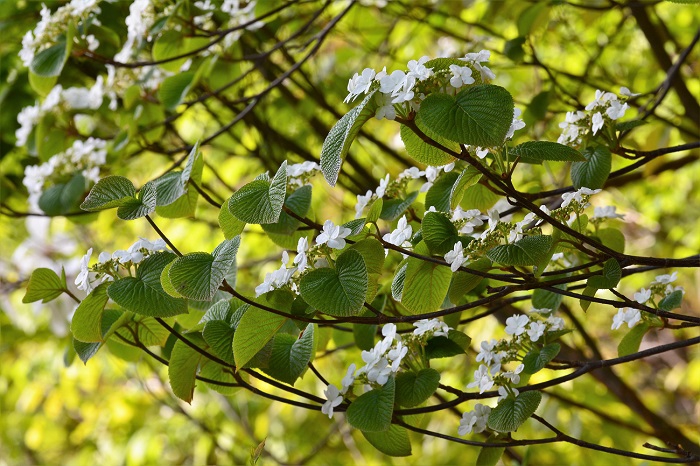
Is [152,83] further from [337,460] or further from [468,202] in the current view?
[337,460]

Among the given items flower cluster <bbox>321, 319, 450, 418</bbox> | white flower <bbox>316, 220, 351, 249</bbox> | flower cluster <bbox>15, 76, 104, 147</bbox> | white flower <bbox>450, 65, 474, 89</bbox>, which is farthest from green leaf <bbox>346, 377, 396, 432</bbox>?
flower cluster <bbox>15, 76, 104, 147</bbox>

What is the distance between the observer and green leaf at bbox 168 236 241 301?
47 centimetres

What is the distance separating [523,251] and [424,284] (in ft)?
0.25

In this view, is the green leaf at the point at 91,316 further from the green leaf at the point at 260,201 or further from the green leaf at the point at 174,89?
the green leaf at the point at 174,89

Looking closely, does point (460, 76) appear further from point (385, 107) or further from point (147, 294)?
point (147, 294)

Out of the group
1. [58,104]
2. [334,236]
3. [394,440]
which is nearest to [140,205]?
[334,236]

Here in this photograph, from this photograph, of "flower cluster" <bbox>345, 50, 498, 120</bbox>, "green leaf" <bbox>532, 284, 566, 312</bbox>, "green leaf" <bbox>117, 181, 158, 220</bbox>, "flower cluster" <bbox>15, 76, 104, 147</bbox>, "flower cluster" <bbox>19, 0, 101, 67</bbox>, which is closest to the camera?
"flower cluster" <bbox>345, 50, 498, 120</bbox>

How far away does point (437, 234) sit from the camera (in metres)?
0.51

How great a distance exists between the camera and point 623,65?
184 centimetres

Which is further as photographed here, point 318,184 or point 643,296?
point 318,184

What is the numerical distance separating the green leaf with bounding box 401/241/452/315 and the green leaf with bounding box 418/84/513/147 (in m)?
0.12

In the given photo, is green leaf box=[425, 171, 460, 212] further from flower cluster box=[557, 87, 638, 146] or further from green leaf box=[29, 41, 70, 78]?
green leaf box=[29, 41, 70, 78]

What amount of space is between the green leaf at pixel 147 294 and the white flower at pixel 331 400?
118 millimetres

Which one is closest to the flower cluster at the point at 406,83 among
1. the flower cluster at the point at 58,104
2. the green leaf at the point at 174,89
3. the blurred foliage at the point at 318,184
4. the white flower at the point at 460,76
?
the white flower at the point at 460,76
